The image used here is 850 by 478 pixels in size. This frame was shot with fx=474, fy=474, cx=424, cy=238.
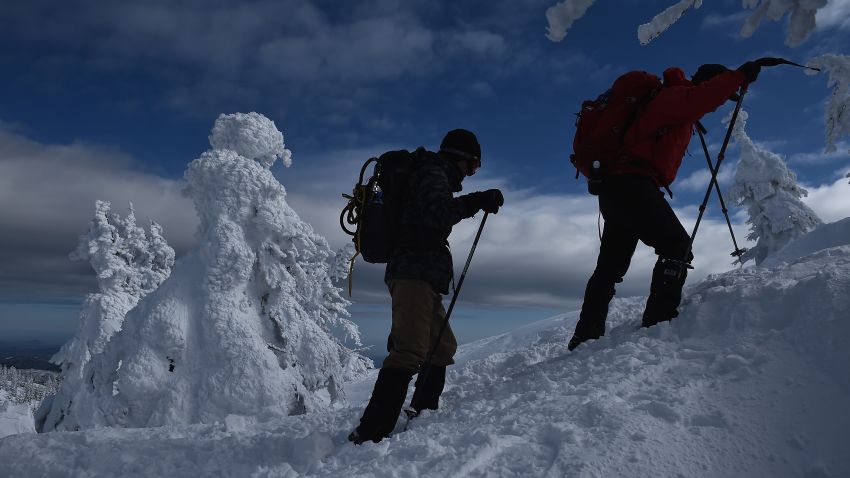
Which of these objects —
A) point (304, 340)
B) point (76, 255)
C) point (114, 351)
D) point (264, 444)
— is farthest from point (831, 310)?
A: point (76, 255)

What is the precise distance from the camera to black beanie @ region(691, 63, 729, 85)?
4.32 meters

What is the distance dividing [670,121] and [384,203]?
253 cm

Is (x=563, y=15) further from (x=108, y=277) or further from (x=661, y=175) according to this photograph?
(x=108, y=277)

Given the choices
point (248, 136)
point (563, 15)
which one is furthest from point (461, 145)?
point (248, 136)

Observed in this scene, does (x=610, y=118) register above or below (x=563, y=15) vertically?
above

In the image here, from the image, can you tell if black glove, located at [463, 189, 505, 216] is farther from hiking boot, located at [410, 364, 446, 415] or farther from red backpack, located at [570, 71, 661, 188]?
hiking boot, located at [410, 364, 446, 415]

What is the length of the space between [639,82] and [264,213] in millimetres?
11420

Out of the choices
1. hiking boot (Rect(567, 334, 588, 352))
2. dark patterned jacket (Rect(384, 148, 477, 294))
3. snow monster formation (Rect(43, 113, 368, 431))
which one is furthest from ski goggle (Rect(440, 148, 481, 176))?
snow monster formation (Rect(43, 113, 368, 431))

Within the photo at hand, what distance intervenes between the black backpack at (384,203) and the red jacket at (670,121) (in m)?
1.95

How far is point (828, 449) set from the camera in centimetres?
235

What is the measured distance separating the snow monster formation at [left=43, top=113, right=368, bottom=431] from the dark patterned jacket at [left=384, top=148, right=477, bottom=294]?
9.70 metres

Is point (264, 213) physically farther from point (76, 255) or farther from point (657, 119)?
point (76, 255)

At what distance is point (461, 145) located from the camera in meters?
4.19

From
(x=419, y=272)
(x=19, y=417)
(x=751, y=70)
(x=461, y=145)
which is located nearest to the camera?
(x=419, y=272)
